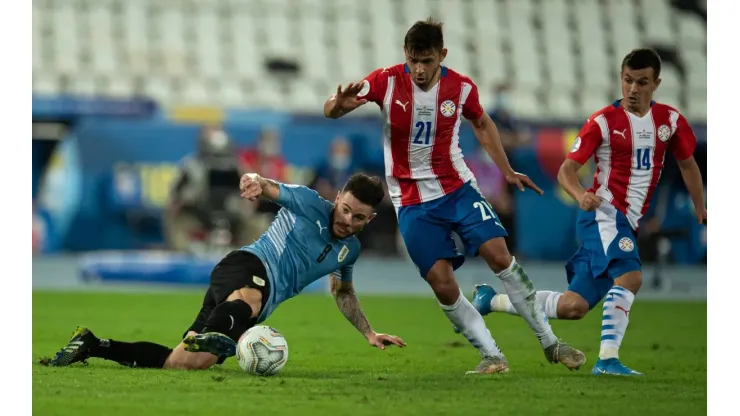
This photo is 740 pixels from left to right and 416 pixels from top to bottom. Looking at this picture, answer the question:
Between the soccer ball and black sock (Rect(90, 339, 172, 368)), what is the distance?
1.81 feet

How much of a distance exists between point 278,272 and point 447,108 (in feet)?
4.38

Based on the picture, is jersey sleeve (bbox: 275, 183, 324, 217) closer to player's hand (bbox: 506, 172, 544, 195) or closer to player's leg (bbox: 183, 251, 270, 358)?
player's leg (bbox: 183, 251, 270, 358)

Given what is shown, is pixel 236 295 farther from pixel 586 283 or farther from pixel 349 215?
pixel 586 283

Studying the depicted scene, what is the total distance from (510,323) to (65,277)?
7.05m

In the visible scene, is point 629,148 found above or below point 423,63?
below

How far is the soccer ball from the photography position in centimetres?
595

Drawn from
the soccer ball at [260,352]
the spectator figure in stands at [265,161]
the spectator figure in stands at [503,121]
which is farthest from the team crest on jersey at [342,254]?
the spectator figure in stands at [265,161]

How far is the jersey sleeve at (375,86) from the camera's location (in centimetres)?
626

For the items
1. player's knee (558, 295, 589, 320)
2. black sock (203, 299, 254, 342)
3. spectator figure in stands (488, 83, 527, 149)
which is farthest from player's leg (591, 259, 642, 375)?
spectator figure in stands (488, 83, 527, 149)

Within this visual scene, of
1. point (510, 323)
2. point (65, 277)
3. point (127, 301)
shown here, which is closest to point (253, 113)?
point (65, 277)

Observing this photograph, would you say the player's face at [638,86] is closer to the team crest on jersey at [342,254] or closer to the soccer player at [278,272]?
the soccer player at [278,272]

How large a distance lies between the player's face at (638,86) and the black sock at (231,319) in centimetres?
256

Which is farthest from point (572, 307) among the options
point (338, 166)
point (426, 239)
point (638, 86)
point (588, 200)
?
point (338, 166)

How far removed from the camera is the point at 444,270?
6391 mm
